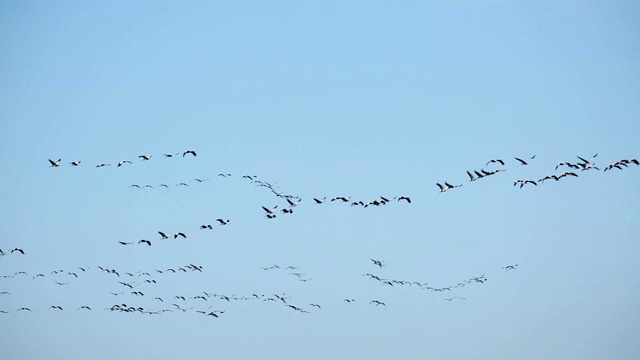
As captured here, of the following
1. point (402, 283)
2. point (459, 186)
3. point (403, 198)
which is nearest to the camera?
point (459, 186)

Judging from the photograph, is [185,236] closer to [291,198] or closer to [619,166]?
[291,198]

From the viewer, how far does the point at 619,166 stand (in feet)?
275

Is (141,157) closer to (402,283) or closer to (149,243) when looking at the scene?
(149,243)

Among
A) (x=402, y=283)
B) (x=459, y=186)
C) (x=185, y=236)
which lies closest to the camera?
(x=459, y=186)

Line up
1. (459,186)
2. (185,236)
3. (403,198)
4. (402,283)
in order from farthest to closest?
(402,283)
(185,236)
(403,198)
(459,186)

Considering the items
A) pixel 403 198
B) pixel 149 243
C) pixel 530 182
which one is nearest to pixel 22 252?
pixel 149 243

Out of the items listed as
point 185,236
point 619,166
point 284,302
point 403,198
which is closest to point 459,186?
point 403,198

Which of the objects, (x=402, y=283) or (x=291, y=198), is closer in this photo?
(x=291, y=198)

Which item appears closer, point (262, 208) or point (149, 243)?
point (262, 208)

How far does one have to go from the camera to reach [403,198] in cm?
8881

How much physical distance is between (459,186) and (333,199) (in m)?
12.9

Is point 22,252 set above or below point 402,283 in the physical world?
below

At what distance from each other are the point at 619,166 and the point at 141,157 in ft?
128

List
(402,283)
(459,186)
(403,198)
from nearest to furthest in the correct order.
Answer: (459,186), (403,198), (402,283)
